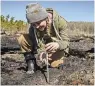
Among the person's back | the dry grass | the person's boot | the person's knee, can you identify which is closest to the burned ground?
the person's boot

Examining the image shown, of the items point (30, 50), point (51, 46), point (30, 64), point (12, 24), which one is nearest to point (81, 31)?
point (12, 24)

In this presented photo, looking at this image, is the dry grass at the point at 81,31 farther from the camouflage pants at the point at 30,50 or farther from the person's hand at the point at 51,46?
the person's hand at the point at 51,46

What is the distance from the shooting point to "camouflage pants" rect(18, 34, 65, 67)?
4.96 metres

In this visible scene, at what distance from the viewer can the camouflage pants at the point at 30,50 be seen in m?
4.96

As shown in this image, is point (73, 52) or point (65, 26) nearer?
point (65, 26)

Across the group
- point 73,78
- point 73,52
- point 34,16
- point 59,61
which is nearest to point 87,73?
point 73,78

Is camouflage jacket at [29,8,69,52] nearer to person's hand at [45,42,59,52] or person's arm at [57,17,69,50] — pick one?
person's arm at [57,17,69,50]

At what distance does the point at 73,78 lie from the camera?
4449mm

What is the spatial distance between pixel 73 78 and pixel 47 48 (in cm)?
54

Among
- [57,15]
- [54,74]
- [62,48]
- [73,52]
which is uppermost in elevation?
[57,15]

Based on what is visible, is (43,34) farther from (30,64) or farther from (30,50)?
(30,64)

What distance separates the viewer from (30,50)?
16.4 ft

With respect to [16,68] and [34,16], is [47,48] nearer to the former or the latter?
[34,16]

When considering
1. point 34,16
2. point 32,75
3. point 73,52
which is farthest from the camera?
point 73,52
